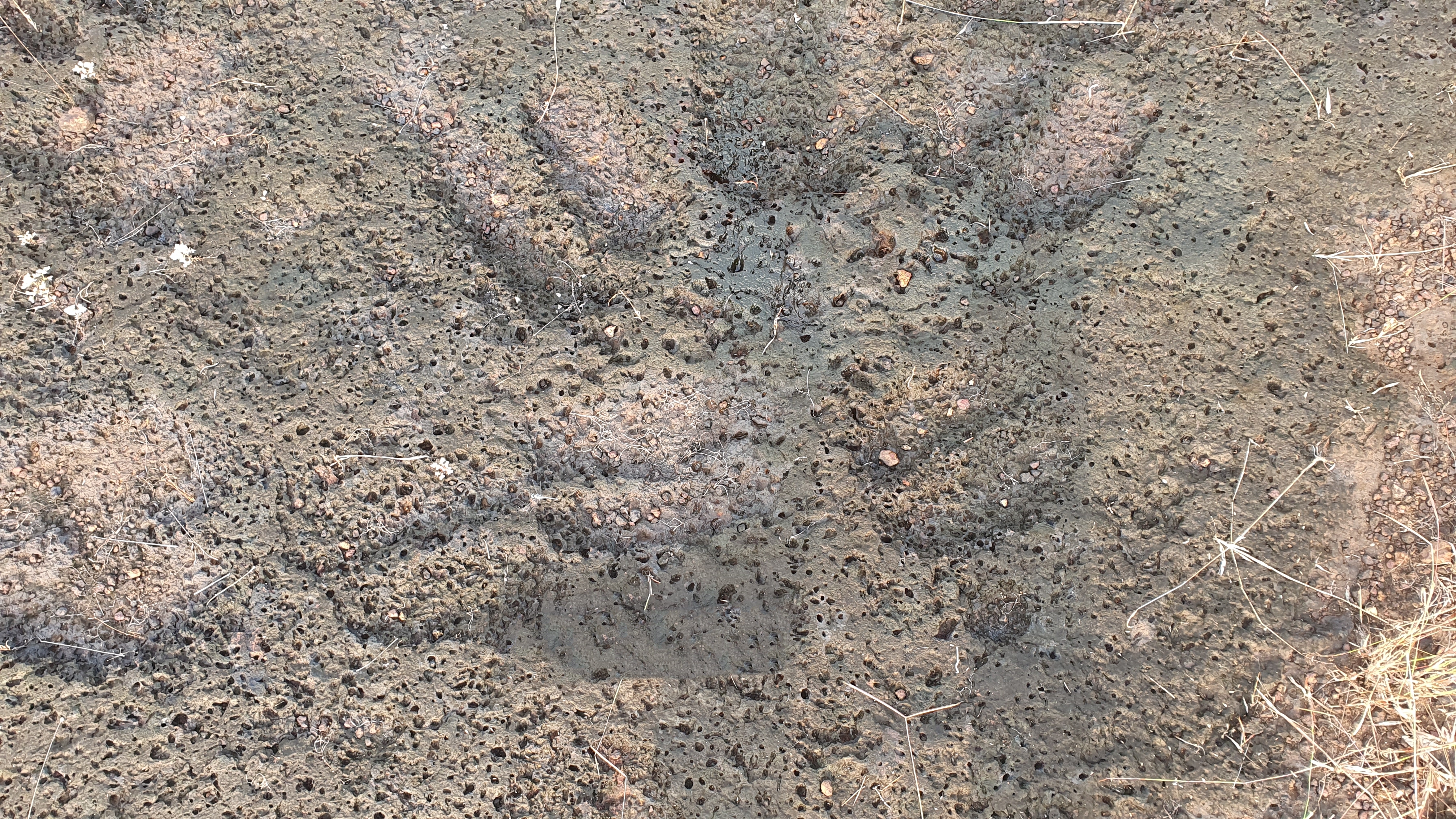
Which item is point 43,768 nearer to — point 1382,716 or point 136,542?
point 136,542

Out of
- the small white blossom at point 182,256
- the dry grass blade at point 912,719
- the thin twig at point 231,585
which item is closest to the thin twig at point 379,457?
the thin twig at point 231,585

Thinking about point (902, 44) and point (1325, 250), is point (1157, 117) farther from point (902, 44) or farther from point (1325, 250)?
point (902, 44)

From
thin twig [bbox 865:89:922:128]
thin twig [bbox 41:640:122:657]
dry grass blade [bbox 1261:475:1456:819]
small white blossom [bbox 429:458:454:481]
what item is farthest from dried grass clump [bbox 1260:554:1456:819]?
thin twig [bbox 41:640:122:657]

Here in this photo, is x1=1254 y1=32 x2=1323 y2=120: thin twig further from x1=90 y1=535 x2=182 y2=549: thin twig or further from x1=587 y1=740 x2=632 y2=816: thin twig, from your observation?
x1=90 y1=535 x2=182 y2=549: thin twig

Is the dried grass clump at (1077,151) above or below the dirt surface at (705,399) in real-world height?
above

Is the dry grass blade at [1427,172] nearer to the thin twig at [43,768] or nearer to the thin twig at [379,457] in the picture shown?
the thin twig at [379,457]

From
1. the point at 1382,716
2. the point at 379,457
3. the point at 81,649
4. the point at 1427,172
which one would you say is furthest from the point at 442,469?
the point at 1427,172

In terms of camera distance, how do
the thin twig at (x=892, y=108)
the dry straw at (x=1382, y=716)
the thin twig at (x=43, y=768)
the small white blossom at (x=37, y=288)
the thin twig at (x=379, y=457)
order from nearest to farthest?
the thin twig at (x=43, y=768), the dry straw at (x=1382, y=716), the thin twig at (x=379, y=457), the small white blossom at (x=37, y=288), the thin twig at (x=892, y=108)

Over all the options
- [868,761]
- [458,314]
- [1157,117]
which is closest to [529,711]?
[868,761]
